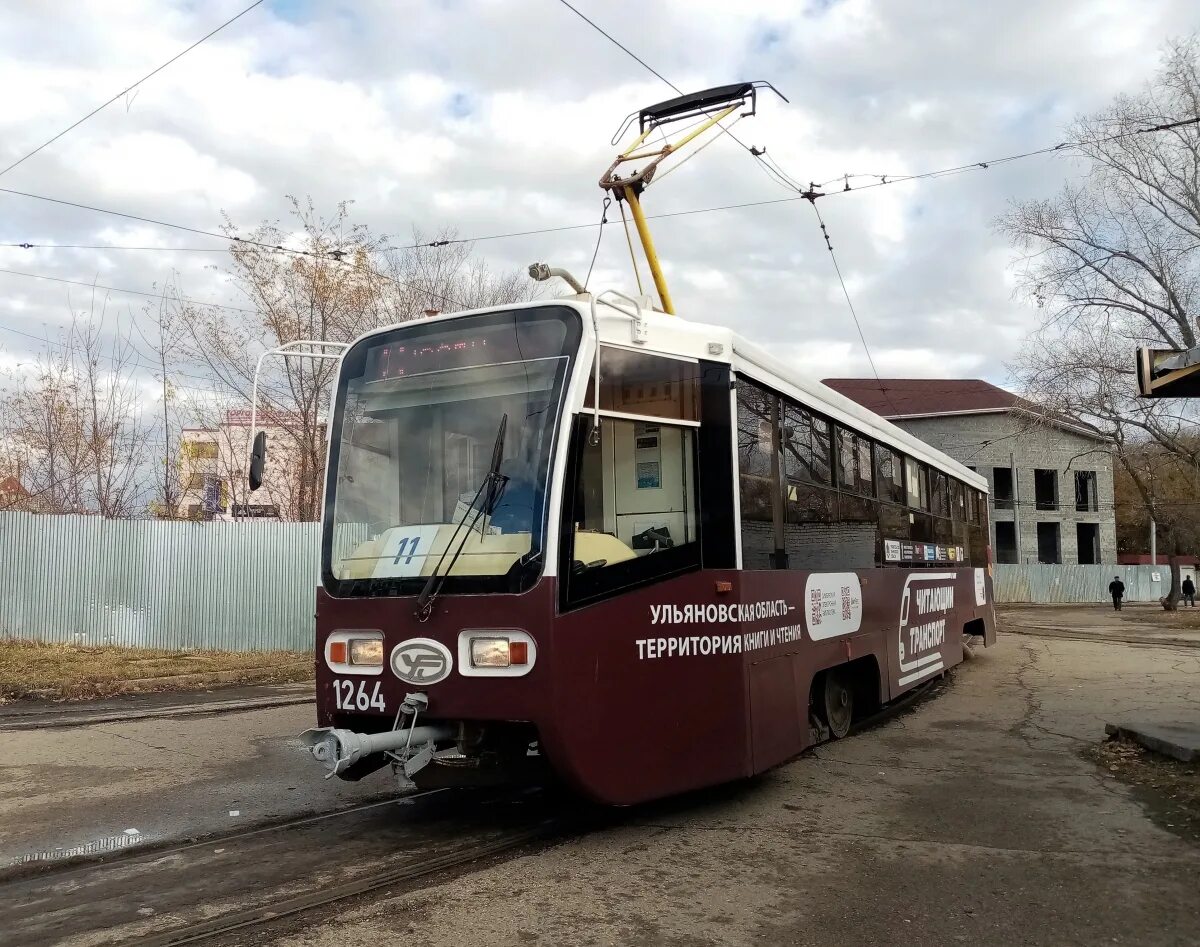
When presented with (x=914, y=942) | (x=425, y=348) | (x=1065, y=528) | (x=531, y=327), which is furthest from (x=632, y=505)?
(x=1065, y=528)

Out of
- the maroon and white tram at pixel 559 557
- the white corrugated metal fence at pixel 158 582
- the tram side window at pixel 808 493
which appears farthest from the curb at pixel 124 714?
the tram side window at pixel 808 493

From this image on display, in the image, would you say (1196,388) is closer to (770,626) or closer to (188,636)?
(770,626)

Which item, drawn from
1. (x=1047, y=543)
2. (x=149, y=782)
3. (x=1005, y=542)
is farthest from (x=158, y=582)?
(x=1047, y=543)

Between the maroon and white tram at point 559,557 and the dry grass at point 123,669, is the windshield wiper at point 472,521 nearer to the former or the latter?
the maroon and white tram at point 559,557

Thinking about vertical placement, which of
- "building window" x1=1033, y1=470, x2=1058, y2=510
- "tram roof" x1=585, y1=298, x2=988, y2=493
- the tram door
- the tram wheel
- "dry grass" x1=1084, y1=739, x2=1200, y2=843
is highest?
"building window" x1=1033, y1=470, x2=1058, y2=510

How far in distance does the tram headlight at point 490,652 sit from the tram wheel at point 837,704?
4067 millimetres

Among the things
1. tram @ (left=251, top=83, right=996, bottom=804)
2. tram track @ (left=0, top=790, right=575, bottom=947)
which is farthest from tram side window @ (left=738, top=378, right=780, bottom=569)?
tram track @ (left=0, top=790, right=575, bottom=947)

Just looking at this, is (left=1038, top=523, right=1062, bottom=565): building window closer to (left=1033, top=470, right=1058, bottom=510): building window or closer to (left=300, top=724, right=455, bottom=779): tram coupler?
(left=1033, top=470, right=1058, bottom=510): building window

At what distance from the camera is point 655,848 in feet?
18.4

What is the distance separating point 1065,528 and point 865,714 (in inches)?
1845

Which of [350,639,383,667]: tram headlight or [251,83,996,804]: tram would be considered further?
[350,639,383,667]: tram headlight

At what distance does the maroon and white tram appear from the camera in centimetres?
523

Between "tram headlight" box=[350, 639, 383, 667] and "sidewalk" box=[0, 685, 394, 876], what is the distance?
1542 millimetres

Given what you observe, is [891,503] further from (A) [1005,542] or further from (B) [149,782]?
(A) [1005,542]
